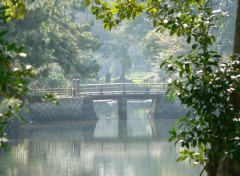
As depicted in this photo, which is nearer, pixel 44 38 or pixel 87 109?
pixel 44 38

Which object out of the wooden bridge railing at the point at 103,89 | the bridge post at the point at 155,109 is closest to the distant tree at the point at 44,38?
the wooden bridge railing at the point at 103,89

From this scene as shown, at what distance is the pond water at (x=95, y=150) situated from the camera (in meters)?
19.0

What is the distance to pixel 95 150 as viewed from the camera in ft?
77.3

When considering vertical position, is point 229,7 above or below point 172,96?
above

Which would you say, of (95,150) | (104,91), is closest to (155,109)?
(104,91)

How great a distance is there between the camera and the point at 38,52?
76.9 feet

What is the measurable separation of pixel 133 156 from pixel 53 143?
160 inches

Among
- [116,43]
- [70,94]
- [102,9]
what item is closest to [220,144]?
[102,9]

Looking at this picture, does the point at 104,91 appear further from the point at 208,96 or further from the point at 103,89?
the point at 208,96

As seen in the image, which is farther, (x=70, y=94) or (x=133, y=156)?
(x=70, y=94)

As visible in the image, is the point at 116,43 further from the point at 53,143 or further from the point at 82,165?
the point at 82,165

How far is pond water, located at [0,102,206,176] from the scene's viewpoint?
19.0 metres

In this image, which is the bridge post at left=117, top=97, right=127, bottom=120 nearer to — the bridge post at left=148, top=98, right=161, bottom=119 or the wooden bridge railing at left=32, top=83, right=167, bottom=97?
the wooden bridge railing at left=32, top=83, right=167, bottom=97

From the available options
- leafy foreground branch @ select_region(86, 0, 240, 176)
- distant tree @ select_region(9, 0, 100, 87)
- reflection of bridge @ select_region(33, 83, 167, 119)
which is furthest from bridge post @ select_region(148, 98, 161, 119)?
leafy foreground branch @ select_region(86, 0, 240, 176)
